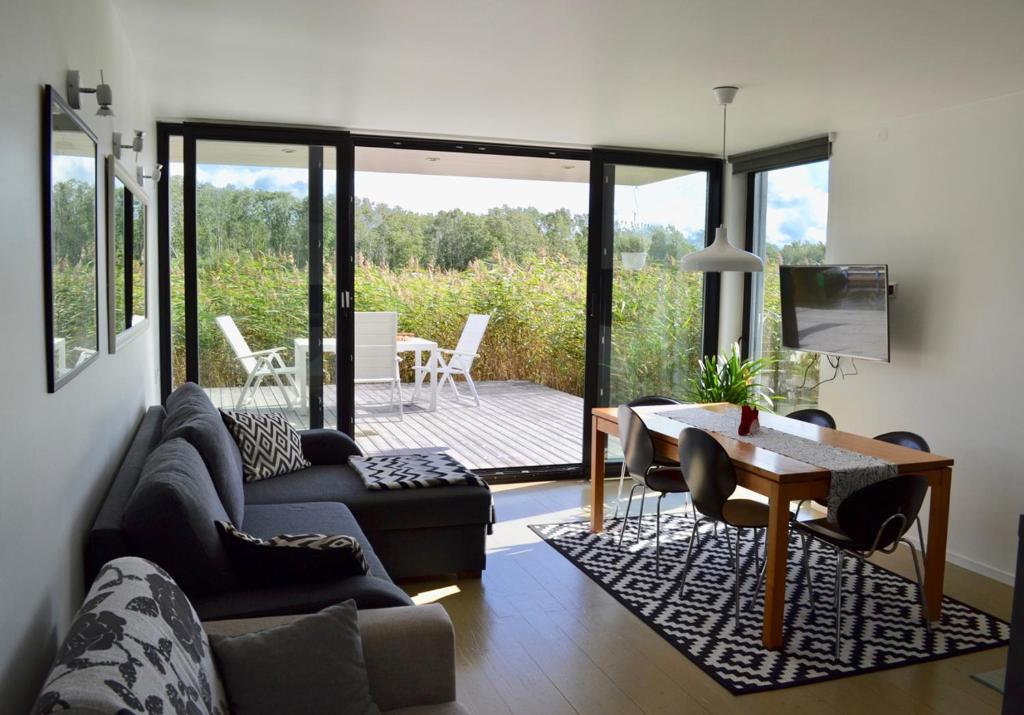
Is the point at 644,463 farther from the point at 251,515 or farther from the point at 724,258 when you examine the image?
the point at 251,515

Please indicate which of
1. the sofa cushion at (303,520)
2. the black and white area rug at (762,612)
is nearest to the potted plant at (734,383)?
the black and white area rug at (762,612)

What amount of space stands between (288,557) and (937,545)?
9.50 feet

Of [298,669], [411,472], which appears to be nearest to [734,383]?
[411,472]

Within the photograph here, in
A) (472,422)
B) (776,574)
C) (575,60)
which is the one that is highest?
(575,60)

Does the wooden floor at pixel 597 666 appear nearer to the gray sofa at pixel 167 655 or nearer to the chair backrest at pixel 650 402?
the gray sofa at pixel 167 655

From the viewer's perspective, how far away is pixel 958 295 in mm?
4559

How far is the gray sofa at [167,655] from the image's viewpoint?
4.19ft

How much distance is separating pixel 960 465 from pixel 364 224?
789 centimetres

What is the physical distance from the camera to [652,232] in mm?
6383

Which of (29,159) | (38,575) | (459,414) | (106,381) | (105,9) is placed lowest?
(459,414)

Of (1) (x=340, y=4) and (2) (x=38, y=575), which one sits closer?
(2) (x=38, y=575)

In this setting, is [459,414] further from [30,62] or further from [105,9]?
[30,62]

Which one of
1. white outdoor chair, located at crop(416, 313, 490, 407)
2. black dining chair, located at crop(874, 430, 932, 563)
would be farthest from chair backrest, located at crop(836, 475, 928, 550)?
white outdoor chair, located at crop(416, 313, 490, 407)

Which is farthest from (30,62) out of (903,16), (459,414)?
(459,414)
